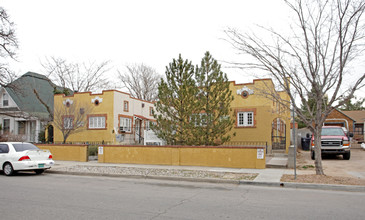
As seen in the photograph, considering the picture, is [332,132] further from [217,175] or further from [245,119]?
[217,175]

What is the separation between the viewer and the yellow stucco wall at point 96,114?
2753cm

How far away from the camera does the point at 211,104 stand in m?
18.7

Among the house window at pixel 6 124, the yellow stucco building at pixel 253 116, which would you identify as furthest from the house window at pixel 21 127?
the yellow stucco building at pixel 253 116

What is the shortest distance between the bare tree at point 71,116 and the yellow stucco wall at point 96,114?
0.28m

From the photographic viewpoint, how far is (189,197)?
867 centimetres

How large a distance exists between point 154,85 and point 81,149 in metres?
29.7

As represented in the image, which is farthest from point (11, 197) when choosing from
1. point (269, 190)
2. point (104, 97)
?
point (104, 97)

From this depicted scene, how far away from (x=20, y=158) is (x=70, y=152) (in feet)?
20.1

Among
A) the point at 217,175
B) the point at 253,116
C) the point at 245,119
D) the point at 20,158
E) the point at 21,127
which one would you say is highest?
the point at 253,116

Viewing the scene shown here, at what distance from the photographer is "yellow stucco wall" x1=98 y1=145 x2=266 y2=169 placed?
14836 mm

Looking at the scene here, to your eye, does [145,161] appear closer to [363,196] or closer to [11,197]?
[11,197]

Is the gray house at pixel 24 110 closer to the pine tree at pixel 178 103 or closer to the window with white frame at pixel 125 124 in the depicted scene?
the window with white frame at pixel 125 124

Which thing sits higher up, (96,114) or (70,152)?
(96,114)

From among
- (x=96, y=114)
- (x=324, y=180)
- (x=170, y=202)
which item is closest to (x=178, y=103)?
(x=324, y=180)
